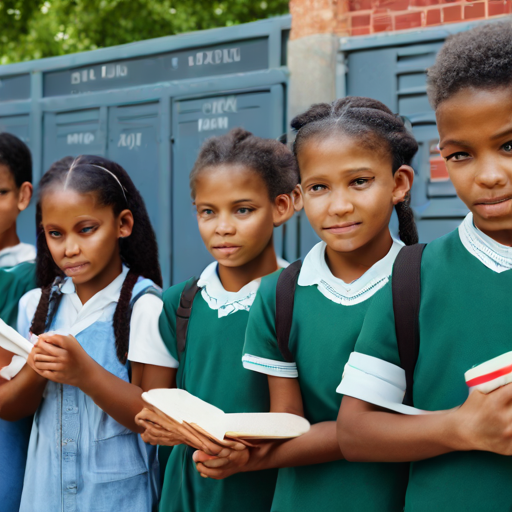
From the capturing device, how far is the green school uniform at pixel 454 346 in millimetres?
1181

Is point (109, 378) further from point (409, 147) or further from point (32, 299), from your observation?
point (409, 147)

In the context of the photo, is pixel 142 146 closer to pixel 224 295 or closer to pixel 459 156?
pixel 224 295

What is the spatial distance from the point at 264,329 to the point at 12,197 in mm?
1518

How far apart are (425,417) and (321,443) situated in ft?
1.19

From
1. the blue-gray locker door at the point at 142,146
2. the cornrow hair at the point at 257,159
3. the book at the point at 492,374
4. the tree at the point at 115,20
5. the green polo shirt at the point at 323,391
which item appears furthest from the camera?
the tree at the point at 115,20

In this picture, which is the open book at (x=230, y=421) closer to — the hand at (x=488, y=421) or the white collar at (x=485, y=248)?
the hand at (x=488, y=421)

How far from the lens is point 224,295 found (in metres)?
2.00

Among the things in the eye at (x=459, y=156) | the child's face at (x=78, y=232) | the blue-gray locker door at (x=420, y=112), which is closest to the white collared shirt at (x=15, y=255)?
the child's face at (x=78, y=232)

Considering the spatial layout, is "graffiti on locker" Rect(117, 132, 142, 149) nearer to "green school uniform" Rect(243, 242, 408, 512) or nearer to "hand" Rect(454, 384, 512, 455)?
"green school uniform" Rect(243, 242, 408, 512)

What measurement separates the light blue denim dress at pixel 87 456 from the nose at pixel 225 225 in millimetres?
521

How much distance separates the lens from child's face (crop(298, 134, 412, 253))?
161 centimetres

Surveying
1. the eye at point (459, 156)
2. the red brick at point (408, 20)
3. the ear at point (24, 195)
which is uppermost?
the red brick at point (408, 20)

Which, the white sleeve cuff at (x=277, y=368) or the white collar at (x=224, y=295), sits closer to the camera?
the white sleeve cuff at (x=277, y=368)

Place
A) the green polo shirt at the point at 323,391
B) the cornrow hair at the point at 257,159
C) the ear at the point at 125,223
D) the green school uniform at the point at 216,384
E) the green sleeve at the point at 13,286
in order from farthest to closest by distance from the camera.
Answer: the green sleeve at the point at 13,286 < the ear at the point at 125,223 < the cornrow hair at the point at 257,159 < the green school uniform at the point at 216,384 < the green polo shirt at the point at 323,391
